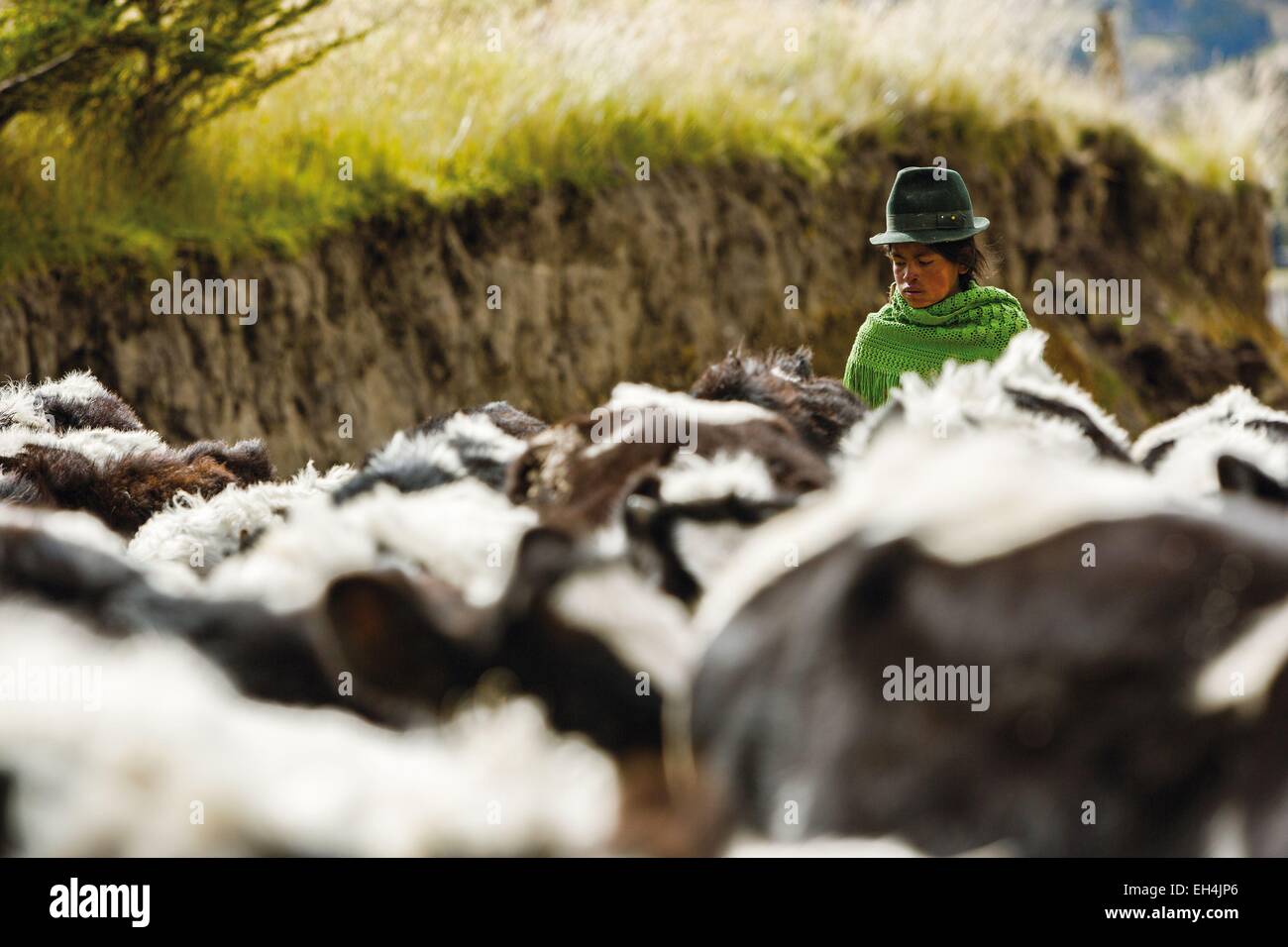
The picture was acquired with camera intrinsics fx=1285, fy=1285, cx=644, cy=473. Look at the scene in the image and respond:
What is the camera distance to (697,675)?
1003 mm

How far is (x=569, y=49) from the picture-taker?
28.2 feet

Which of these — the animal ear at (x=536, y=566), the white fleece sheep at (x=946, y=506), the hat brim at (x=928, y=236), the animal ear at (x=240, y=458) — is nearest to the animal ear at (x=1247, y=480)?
the white fleece sheep at (x=946, y=506)

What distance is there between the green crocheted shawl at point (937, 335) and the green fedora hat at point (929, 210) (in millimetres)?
239

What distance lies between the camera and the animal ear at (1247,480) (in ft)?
4.30

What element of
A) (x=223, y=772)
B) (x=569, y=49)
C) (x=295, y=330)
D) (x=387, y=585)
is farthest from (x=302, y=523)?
(x=569, y=49)

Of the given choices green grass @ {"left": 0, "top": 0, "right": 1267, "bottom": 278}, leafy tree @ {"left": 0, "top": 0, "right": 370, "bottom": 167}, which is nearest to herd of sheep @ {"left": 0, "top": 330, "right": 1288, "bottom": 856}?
leafy tree @ {"left": 0, "top": 0, "right": 370, "bottom": 167}

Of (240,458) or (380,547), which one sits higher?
(240,458)

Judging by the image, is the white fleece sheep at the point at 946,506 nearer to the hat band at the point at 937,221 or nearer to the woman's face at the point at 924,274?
the hat band at the point at 937,221

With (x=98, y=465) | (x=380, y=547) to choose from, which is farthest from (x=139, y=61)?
(x=380, y=547)

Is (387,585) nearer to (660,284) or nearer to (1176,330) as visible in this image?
(660,284)

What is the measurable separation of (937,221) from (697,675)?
10.1 feet

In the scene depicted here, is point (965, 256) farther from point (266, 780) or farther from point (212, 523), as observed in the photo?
point (266, 780)

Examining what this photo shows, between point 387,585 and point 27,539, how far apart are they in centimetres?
35

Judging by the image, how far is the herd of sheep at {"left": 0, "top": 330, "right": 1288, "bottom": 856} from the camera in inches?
34.1
